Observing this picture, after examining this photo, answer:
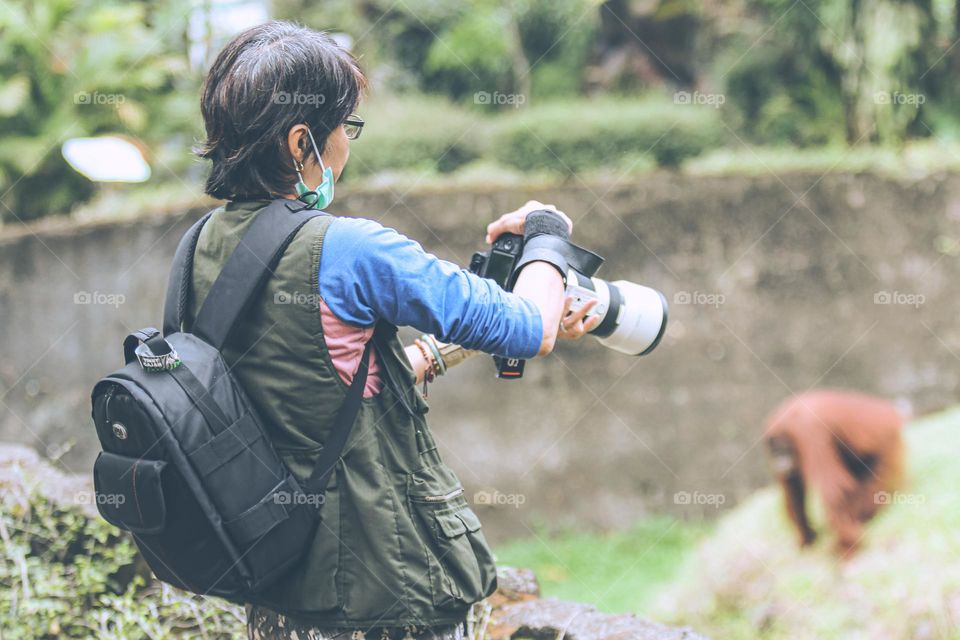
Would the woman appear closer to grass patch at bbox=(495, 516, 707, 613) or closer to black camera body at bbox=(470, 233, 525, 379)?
black camera body at bbox=(470, 233, 525, 379)

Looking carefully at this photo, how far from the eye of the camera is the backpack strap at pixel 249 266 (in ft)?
5.48

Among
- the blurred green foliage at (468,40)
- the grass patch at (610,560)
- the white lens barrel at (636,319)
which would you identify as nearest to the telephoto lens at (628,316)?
the white lens barrel at (636,319)

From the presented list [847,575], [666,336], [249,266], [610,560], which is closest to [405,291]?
[249,266]

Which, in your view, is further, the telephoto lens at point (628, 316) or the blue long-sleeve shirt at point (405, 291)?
the telephoto lens at point (628, 316)

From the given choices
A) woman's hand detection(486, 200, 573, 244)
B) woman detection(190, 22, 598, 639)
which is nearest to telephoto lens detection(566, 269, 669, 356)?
woman's hand detection(486, 200, 573, 244)

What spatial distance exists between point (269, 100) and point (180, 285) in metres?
0.39

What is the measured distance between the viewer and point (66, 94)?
24.6ft

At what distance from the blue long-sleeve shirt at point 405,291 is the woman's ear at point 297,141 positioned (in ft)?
0.57

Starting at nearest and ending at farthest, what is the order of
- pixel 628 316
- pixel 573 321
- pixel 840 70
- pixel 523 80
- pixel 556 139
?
pixel 573 321
pixel 628 316
pixel 556 139
pixel 840 70
pixel 523 80

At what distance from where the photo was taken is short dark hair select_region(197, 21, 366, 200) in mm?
1696

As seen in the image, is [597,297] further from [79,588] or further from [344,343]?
[79,588]

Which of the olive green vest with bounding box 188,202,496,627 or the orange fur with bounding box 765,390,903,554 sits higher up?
the olive green vest with bounding box 188,202,496,627

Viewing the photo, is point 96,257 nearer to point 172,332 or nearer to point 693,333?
point 693,333

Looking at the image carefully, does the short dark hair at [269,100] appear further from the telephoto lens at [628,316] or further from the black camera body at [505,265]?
the telephoto lens at [628,316]
